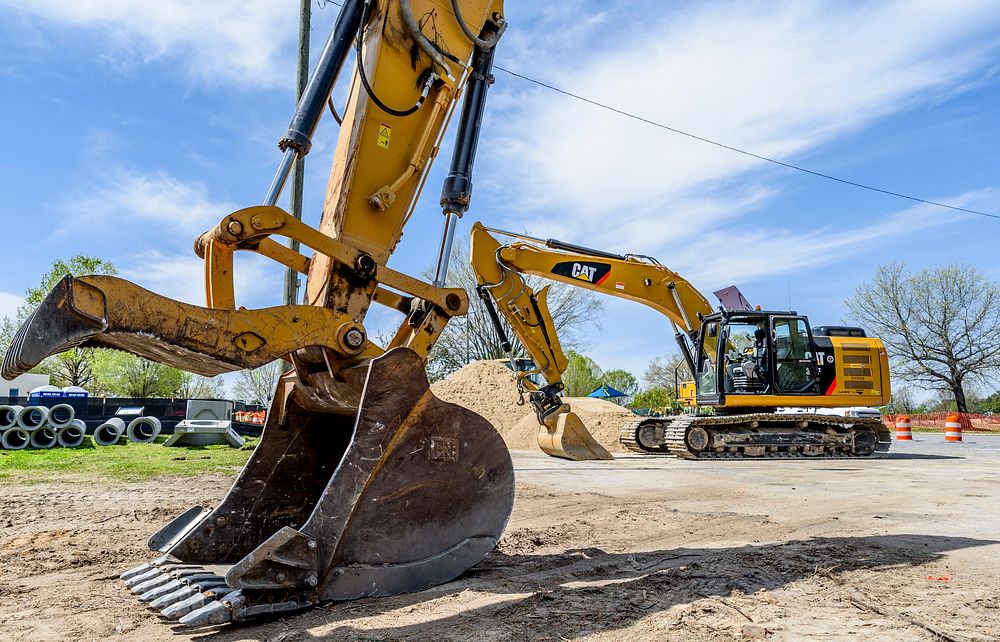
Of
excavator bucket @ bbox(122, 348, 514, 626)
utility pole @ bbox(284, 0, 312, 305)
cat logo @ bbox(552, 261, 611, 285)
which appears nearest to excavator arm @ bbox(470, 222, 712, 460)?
cat logo @ bbox(552, 261, 611, 285)

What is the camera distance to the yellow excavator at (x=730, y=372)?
12047 mm

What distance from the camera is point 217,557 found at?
12.3 feet

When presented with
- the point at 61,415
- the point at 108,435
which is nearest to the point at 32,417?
the point at 61,415

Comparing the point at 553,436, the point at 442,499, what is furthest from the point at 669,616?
the point at 553,436

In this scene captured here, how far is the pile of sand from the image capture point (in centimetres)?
1723

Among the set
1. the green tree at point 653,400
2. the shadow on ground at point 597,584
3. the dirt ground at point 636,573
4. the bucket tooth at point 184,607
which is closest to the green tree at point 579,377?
the green tree at point 653,400

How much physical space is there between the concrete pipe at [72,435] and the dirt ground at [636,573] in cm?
891

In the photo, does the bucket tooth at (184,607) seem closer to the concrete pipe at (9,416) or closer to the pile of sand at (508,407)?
the pile of sand at (508,407)

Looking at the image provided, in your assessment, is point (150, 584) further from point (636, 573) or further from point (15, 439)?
point (15, 439)

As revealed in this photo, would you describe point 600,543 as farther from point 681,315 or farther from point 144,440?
point 144,440

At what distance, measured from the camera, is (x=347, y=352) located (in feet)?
11.6

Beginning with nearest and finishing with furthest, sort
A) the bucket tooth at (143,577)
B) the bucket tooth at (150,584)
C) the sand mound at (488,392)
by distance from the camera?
1. the bucket tooth at (150,584)
2. the bucket tooth at (143,577)
3. the sand mound at (488,392)

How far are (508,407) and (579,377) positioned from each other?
25.3 meters

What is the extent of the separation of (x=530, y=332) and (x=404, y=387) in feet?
27.2
